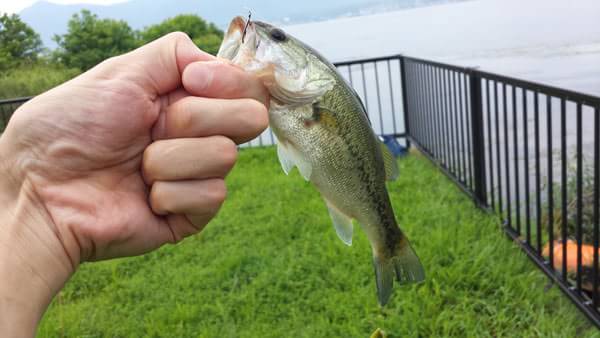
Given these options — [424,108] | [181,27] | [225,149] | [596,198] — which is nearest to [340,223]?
[225,149]

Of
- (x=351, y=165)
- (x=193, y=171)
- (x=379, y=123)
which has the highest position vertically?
(x=193, y=171)

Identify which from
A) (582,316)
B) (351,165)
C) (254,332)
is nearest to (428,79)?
(582,316)

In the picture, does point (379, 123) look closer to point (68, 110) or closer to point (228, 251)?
point (228, 251)

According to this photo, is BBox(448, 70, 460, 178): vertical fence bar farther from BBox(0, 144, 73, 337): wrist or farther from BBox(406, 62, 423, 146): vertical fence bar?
BBox(0, 144, 73, 337): wrist

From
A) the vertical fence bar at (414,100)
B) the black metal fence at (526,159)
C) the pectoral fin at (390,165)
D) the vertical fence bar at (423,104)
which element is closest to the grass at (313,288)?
the black metal fence at (526,159)

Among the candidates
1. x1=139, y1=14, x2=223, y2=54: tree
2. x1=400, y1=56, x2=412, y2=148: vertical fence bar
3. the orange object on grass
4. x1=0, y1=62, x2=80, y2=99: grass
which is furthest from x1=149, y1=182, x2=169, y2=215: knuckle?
x1=139, y1=14, x2=223, y2=54: tree

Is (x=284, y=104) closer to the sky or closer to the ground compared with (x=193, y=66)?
closer to the ground
